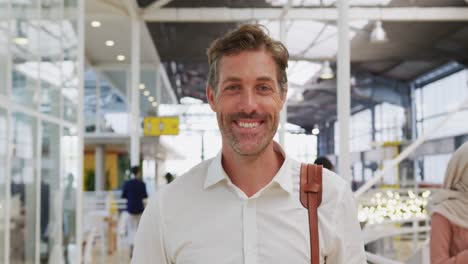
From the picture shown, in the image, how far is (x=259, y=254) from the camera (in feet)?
4.85

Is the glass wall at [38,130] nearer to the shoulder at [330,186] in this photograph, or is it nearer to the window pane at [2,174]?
the window pane at [2,174]

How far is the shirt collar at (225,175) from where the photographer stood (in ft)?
4.98

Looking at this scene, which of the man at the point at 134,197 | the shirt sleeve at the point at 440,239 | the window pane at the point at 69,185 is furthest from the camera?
the man at the point at 134,197

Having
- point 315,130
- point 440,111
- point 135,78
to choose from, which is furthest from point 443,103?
point 315,130

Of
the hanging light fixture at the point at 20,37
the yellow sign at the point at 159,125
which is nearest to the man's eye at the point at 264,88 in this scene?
the hanging light fixture at the point at 20,37

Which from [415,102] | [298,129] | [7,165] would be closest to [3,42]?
[7,165]

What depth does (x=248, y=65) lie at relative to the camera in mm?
1509

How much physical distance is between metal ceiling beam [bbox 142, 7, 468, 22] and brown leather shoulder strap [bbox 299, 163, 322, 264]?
12.7 metres

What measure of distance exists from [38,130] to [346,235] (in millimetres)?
5277

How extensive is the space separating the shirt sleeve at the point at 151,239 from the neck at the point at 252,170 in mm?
225

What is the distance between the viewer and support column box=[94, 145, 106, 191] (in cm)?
2292

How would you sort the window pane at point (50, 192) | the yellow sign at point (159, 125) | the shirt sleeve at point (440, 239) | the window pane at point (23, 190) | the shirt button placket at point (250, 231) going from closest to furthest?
the shirt button placket at point (250, 231) < the shirt sleeve at point (440, 239) < the window pane at point (23, 190) < the window pane at point (50, 192) < the yellow sign at point (159, 125)

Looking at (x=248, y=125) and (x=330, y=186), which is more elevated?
(x=248, y=125)

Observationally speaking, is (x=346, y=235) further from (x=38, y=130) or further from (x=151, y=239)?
(x=38, y=130)
